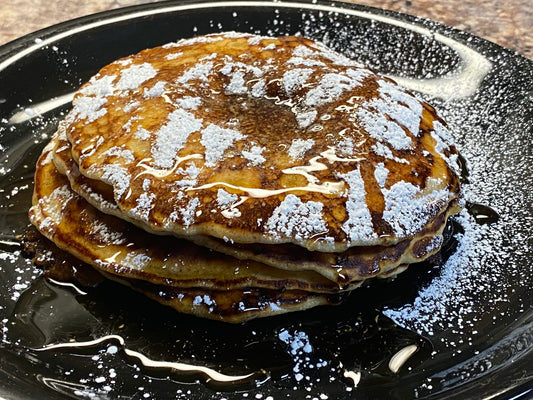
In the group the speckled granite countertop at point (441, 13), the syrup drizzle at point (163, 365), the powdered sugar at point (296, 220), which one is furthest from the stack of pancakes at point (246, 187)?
the speckled granite countertop at point (441, 13)

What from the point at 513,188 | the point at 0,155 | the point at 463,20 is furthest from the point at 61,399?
the point at 463,20

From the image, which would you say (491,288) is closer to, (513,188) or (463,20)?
(513,188)

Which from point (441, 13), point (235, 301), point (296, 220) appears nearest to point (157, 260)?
point (235, 301)

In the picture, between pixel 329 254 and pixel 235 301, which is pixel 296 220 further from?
pixel 235 301

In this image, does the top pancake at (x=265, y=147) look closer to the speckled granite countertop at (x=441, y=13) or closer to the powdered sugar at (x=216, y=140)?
the powdered sugar at (x=216, y=140)

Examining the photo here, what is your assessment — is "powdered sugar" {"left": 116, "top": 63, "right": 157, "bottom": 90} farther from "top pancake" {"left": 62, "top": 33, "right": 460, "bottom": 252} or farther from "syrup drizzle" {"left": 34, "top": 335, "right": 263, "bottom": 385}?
"syrup drizzle" {"left": 34, "top": 335, "right": 263, "bottom": 385}

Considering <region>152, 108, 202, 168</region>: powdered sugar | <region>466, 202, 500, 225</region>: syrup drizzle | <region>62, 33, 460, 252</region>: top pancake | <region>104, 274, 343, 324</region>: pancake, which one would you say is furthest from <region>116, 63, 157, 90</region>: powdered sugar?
<region>466, 202, 500, 225</region>: syrup drizzle

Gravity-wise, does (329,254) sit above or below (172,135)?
below
